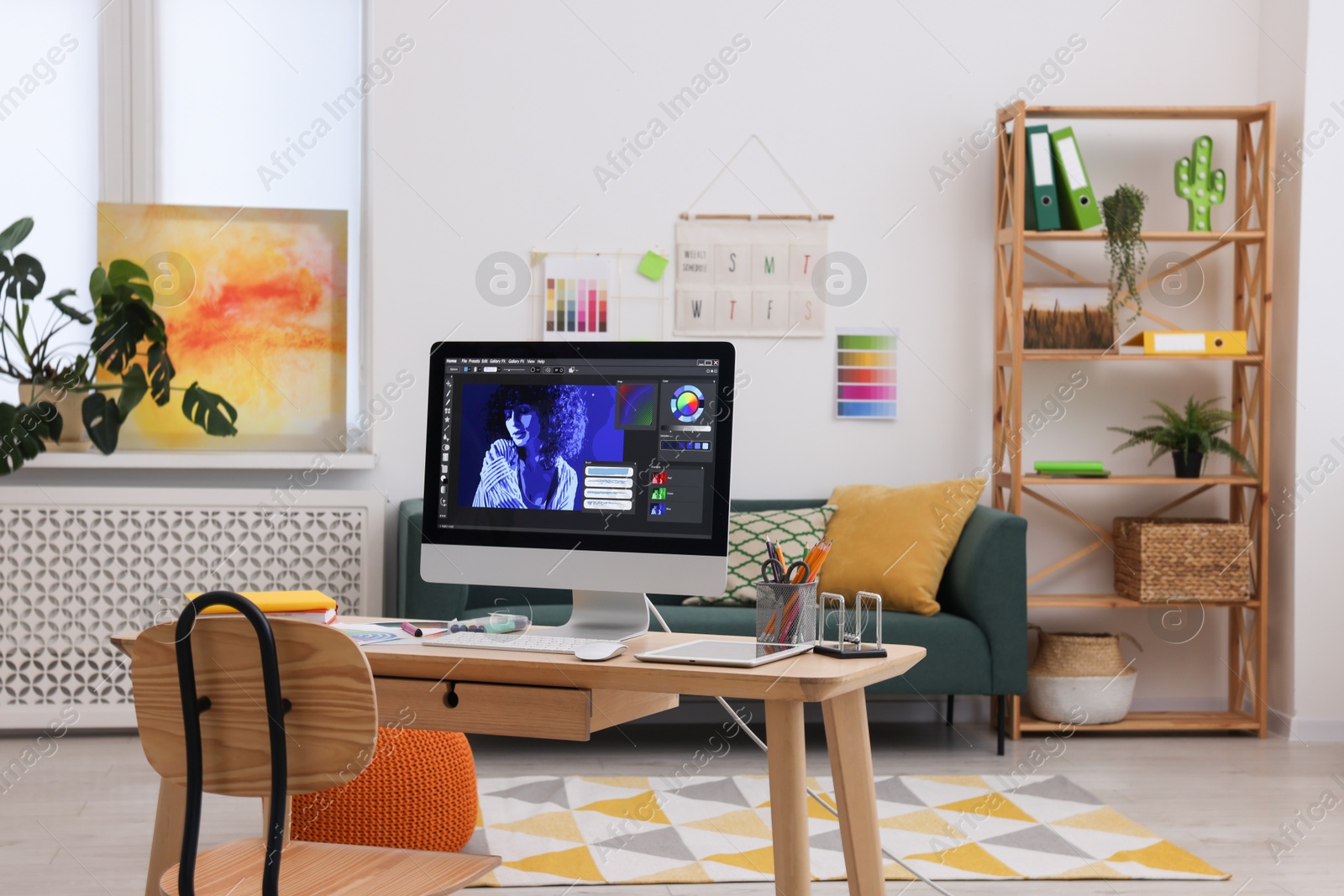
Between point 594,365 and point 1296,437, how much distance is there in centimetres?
280

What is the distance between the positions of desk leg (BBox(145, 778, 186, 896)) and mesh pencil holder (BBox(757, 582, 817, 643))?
0.92 meters

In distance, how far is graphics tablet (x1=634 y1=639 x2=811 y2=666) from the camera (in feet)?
5.01

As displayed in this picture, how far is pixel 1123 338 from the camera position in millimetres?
3850

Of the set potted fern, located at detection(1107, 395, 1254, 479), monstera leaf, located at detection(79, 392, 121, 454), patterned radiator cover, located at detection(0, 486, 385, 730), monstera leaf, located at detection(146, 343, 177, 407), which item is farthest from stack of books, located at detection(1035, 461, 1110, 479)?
monstera leaf, located at detection(79, 392, 121, 454)

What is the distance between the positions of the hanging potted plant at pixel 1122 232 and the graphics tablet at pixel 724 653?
2401 millimetres

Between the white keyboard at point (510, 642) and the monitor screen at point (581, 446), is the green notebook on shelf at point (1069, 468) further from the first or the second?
the white keyboard at point (510, 642)

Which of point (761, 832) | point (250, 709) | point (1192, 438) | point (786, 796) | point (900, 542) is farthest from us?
point (1192, 438)

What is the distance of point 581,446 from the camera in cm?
182

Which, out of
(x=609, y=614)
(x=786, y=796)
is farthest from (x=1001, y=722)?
(x=786, y=796)

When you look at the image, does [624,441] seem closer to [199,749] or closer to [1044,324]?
[199,749]

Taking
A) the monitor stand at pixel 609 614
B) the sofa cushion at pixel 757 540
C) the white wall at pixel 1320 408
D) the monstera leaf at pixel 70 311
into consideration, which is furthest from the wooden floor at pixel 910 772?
the monstera leaf at pixel 70 311

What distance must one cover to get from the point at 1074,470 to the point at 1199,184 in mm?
978

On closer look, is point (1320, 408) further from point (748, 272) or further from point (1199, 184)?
point (748, 272)

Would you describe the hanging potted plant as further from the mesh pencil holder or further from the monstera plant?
the monstera plant
